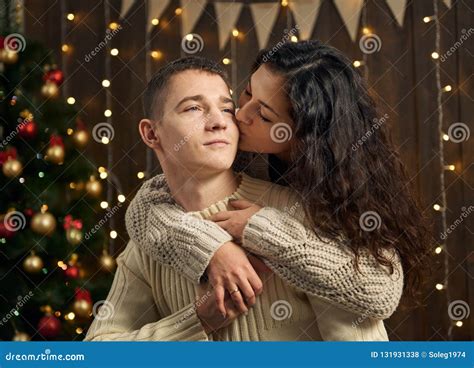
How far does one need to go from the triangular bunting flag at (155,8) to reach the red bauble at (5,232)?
1.06 metres

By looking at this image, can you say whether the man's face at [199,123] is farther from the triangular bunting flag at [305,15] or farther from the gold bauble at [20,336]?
the triangular bunting flag at [305,15]

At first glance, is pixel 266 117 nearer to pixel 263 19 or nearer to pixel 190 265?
pixel 190 265

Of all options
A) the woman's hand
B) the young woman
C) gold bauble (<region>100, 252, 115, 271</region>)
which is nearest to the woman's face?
the young woman

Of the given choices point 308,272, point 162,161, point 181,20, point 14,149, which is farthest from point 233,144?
point 181,20

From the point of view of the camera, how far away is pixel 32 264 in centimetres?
226

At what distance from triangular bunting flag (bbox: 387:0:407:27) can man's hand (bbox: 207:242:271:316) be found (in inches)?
77.1

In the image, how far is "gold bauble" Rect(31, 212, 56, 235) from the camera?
224 cm

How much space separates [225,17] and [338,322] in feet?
6.17

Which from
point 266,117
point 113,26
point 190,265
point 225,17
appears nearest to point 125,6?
point 113,26

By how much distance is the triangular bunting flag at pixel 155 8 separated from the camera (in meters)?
2.88

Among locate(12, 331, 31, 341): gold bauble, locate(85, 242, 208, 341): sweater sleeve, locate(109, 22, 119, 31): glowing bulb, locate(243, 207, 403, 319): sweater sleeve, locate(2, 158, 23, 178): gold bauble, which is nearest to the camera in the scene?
locate(243, 207, 403, 319): sweater sleeve

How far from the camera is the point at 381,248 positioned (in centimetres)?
119

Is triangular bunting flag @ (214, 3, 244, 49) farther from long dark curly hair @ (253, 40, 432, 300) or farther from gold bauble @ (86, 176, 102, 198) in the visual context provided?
long dark curly hair @ (253, 40, 432, 300)

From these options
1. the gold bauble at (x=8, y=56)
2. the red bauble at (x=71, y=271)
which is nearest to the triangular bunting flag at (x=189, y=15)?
the gold bauble at (x=8, y=56)
